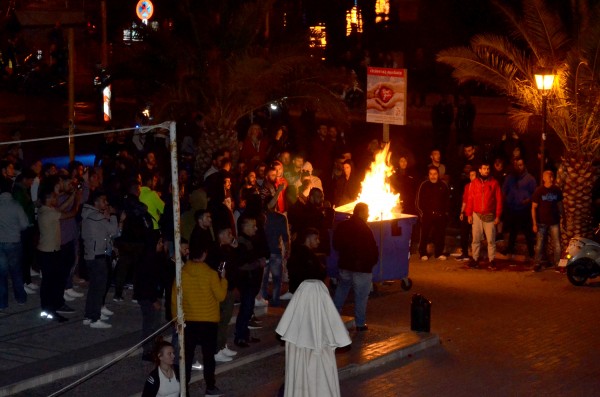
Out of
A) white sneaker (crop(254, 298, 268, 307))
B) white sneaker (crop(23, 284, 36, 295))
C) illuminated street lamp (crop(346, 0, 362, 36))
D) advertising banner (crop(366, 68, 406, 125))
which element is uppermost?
illuminated street lamp (crop(346, 0, 362, 36))

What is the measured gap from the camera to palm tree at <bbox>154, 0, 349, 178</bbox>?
21453mm

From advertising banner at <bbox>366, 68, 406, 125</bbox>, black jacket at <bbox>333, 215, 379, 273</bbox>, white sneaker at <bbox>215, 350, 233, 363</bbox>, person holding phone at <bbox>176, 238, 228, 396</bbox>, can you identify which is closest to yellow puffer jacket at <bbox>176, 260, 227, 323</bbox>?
person holding phone at <bbox>176, 238, 228, 396</bbox>

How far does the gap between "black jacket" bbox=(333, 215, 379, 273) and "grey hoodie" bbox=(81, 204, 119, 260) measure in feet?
9.54

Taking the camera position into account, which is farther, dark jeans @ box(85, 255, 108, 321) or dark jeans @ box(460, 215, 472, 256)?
dark jeans @ box(460, 215, 472, 256)

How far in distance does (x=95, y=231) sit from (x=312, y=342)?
4.25 meters

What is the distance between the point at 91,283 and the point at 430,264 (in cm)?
783

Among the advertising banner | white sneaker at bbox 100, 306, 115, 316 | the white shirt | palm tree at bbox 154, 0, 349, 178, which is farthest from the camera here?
palm tree at bbox 154, 0, 349, 178

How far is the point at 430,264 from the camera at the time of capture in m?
19.9

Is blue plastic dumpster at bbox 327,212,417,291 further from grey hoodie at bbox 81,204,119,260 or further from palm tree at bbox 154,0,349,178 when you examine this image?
palm tree at bbox 154,0,349,178

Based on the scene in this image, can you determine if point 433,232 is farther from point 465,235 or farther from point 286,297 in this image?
point 286,297

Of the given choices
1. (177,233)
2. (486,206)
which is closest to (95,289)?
(177,233)

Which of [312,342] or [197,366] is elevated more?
[312,342]

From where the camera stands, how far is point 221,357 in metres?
12.8

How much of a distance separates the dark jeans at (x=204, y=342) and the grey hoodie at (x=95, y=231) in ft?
9.29
